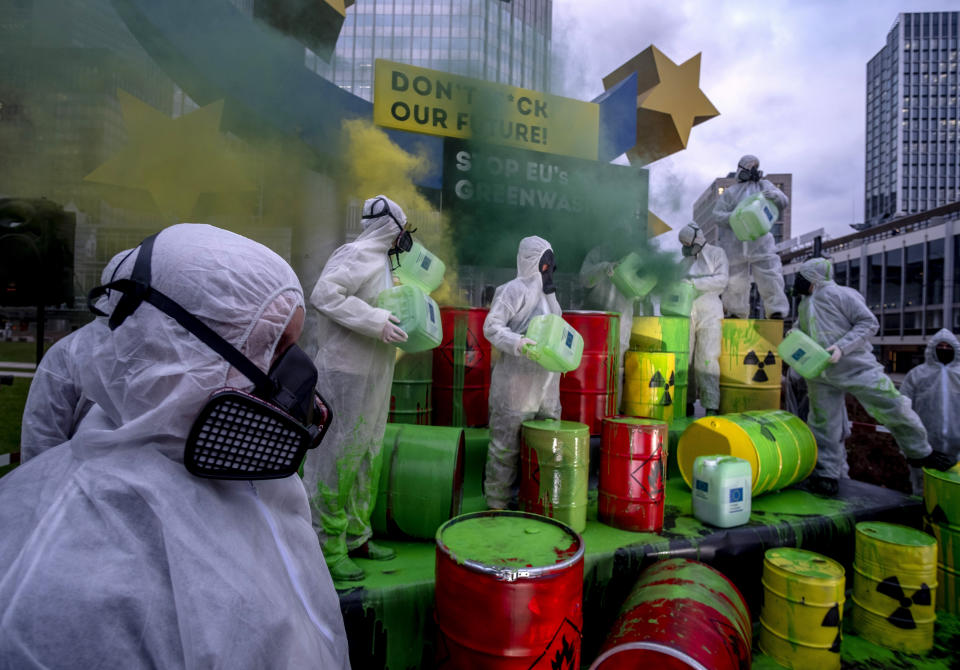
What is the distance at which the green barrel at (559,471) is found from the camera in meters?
3.21

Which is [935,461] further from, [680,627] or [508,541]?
[508,541]

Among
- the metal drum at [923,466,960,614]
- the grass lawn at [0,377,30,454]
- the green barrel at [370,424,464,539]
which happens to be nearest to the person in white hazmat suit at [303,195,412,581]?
the green barrel at [370,424,464,539]

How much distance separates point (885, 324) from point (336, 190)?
101 feet

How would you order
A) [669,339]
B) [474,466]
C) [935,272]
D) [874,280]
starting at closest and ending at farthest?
1. [474,466]
2. [669,339]
3. [935,272]
4. [874,280]

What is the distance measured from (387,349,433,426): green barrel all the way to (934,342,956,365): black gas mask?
5.15m

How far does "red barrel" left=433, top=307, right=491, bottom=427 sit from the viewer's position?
4723 millimetres

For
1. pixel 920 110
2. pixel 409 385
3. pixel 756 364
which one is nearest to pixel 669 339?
pixel 756 364

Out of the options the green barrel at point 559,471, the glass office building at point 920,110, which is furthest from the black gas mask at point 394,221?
the glass office building at point 920,110

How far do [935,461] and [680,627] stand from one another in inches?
175

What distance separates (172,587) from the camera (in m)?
0.74

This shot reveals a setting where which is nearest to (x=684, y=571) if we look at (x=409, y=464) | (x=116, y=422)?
(x=409, y=464)

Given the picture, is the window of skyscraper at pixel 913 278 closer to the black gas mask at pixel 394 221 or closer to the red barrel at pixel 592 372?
the red barrel at pixel 592 372

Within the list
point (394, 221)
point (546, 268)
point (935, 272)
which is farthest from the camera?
point (935, 272)

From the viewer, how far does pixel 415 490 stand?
3.11m
